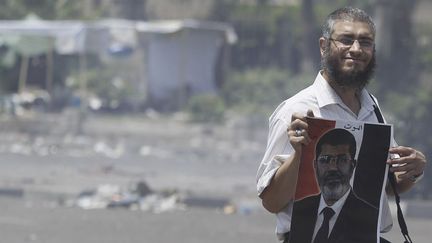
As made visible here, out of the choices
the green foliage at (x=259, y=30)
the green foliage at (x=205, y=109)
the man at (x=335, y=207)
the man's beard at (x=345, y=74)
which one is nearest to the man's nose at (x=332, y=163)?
the man at (x=335, y=207)

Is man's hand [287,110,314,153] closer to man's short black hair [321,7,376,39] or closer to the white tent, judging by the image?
man's short black hair [321,7,376,39]

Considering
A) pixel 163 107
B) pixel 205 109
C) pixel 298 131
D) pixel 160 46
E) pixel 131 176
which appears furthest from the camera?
pixel 160 46

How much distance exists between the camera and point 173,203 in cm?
1423

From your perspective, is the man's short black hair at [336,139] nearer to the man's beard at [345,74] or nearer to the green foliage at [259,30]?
the man's beard at [345,74]

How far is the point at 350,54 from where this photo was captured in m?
3.87

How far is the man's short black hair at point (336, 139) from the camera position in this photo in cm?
383

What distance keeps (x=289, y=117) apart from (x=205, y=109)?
18.4 metres

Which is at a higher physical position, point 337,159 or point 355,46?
point 355,46

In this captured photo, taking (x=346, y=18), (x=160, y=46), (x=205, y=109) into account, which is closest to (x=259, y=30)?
(x=160, y=46)

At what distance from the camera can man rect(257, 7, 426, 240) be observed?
386 cm

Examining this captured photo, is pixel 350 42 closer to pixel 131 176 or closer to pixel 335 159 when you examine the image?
pixel 335 159

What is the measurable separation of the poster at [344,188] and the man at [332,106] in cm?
5

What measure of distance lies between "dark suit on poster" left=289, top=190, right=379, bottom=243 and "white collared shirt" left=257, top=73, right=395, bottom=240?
0.18ft

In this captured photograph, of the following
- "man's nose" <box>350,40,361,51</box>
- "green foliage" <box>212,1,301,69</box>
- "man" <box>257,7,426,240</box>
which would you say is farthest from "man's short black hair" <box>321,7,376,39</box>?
"green foliage" <box>212,1,301,69</box>
